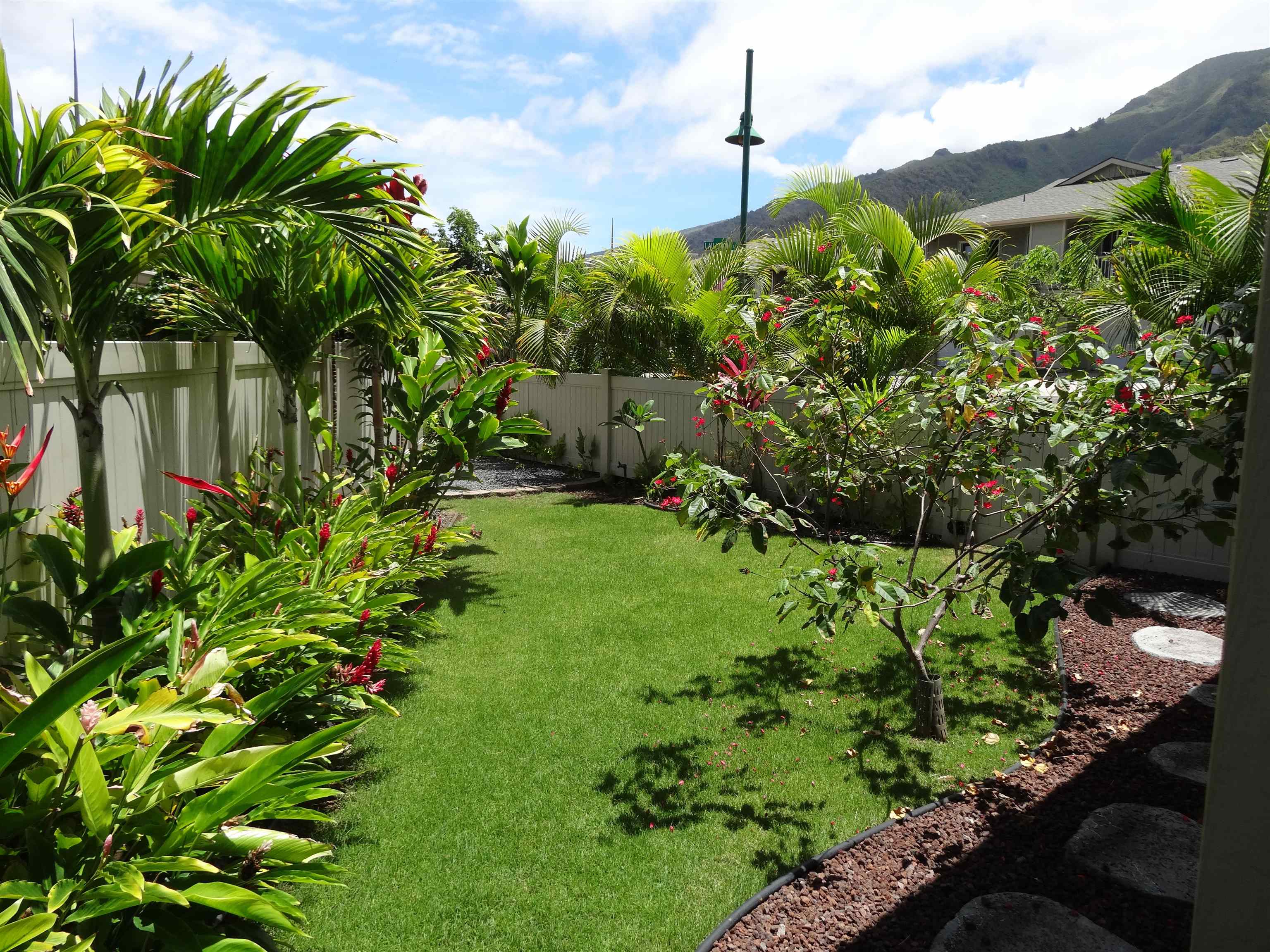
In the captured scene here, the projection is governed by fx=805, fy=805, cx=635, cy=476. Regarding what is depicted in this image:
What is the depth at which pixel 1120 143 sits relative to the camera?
95062 millimetres

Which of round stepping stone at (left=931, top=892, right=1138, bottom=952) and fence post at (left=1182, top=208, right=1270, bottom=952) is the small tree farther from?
fence post at (left=1182, top=208, right=1270, bottom=952)

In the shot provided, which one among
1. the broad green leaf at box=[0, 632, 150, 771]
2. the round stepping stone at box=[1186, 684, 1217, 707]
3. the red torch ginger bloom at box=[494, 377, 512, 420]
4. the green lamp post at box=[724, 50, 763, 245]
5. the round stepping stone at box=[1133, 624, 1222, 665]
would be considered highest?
the green lamp post at box=[724, 50, 763, 245]

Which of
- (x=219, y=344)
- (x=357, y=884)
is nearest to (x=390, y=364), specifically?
(x=219, y=344)

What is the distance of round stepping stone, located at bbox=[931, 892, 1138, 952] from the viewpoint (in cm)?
235

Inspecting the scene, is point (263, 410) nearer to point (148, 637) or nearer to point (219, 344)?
point (219, 344)

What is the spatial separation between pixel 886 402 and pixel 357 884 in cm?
328

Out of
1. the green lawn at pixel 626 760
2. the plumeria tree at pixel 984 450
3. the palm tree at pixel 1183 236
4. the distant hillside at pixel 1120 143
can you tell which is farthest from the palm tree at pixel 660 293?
the distant hillside at pixel 1120 143

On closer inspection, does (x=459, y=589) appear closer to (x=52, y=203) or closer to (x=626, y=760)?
(x=626, y=760)

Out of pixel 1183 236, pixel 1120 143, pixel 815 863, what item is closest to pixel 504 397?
pixel 815 863

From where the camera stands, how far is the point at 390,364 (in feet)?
24.4

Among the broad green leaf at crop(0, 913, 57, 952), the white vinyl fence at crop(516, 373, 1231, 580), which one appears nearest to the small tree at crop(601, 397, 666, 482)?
the white vinyl fence at crop(516, 373, 1231, 580)

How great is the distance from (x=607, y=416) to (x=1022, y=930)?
373 inches

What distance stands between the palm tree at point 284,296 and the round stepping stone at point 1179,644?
15.8 feet

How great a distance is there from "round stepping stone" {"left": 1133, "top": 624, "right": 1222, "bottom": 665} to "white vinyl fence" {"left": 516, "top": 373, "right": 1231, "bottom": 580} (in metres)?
1.02
